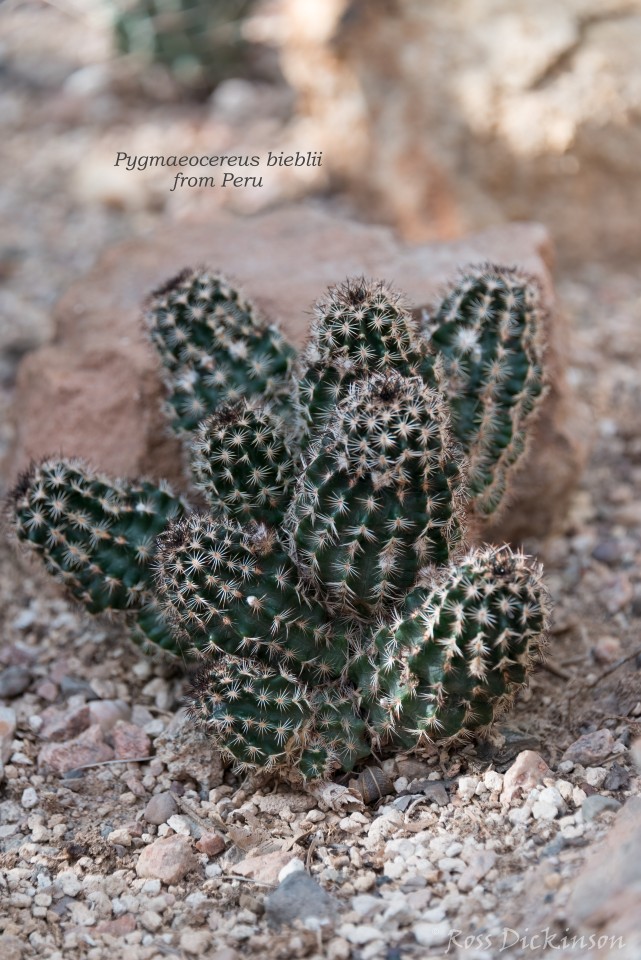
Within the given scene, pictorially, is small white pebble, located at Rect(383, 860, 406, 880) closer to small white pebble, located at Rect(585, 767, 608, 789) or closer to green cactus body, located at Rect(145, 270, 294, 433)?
small white pebble, located at Rect(585, 767, 608, 789)

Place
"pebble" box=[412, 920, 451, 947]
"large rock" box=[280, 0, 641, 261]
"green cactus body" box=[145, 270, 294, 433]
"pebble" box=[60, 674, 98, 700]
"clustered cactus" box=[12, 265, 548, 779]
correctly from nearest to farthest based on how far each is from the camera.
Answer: "pebble" box=[412, 920, 451, 947], "clustered cactus" box=[12, 265, 548, 779], "green cactus body" box=[145, 270, 294, 433], "pebble" box=[60, 674, 98, 700], "large rock" box=[280, 0, 641, 261]

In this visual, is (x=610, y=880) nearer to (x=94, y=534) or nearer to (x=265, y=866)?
(x=265, y=866)

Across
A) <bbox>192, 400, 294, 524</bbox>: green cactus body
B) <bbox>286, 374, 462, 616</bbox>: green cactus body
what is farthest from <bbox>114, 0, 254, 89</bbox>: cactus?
<bbox>286, 374, 462, 616</bbox>: green cactus body

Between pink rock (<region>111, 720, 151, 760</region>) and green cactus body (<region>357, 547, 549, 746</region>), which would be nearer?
green cactus body (<region>357, 547, 549, 746</region>)

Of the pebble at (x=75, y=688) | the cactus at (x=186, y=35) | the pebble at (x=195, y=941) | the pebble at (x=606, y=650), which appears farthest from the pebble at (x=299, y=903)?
the cactus at (x=186, y=35)

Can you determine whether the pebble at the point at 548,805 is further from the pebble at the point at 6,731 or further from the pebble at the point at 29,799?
the pebble at the point at 6,731

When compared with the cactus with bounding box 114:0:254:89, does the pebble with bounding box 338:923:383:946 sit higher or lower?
lower

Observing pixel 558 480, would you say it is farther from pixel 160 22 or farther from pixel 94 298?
pixel 160 22

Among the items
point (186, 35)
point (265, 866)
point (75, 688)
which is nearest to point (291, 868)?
point (265, 866)
